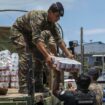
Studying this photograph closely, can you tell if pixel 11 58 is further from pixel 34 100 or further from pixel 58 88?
pixel 34 100

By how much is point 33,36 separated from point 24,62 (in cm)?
39

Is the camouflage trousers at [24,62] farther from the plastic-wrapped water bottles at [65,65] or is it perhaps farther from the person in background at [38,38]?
the plastic-wrapped water bottles at [65,65]

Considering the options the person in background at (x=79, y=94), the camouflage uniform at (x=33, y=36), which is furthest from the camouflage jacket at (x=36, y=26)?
the person in background at (x=79, y=94)

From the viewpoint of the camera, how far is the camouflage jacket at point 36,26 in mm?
6743

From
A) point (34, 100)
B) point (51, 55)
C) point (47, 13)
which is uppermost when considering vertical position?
point (47, 13)

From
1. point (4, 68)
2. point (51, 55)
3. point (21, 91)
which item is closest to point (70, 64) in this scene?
point (51, 55)

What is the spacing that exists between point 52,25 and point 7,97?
1.45 m

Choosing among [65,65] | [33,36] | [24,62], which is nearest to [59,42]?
[24,62]

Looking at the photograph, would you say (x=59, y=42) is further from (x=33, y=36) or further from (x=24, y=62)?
(x=33, y=36)

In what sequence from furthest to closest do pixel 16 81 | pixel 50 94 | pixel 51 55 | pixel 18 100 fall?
pixel 16 81 → pixel 50 94 → pixel 51 55 → pixel 18 100

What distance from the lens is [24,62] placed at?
6.91 meters

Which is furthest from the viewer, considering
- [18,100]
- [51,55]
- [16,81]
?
[16,81]

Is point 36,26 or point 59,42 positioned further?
point 59,42

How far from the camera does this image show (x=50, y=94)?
7.05m
